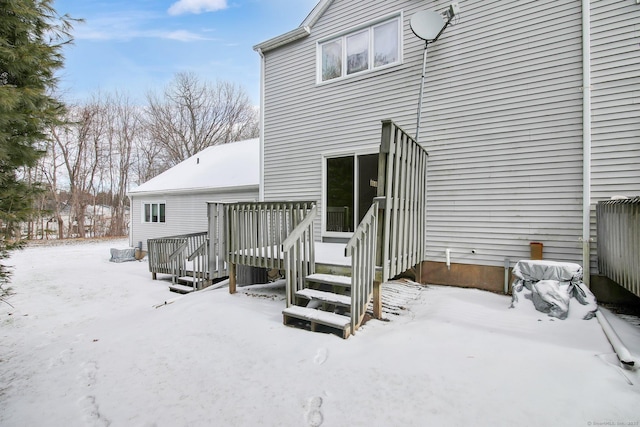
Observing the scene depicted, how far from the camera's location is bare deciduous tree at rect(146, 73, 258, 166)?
23.8m

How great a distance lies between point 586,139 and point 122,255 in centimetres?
1403

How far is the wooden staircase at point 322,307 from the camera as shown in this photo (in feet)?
11.3

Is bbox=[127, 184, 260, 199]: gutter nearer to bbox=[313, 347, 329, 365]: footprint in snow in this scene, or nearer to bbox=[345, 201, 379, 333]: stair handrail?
bbox=[345, 201, 379, 333]: stair handrail

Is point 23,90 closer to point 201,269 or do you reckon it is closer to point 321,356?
point 321,356

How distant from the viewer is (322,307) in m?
3.90

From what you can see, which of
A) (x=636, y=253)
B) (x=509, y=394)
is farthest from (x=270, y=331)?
(x=636, y=253)

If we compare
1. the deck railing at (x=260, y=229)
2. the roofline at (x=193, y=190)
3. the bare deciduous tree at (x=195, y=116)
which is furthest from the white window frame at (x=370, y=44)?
the bare deciduous tree at (x=195, y=116)

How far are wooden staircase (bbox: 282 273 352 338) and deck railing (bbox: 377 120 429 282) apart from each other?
0.60 m

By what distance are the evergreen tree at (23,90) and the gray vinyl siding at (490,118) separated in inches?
183

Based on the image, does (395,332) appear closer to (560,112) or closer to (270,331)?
(270,331)

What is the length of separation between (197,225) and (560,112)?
11156 mm

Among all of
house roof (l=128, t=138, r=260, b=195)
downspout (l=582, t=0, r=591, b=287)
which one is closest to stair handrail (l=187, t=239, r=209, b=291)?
house roof (l=128, t=138, r=260, b=195)

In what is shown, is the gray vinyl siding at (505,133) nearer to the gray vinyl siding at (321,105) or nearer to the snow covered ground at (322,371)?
the gray vinyl siding at (321,105)

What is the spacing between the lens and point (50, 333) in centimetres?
477
